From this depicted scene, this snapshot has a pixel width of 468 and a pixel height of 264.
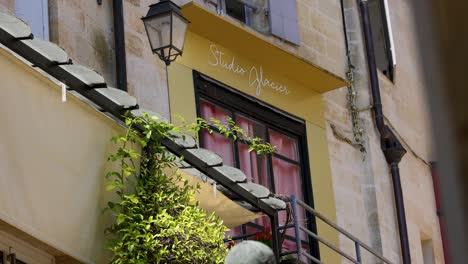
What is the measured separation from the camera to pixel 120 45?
9945 millimetres

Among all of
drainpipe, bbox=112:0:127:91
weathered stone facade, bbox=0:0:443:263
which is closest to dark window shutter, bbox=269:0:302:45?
weathered stone facade, bbox=0:0:443:263

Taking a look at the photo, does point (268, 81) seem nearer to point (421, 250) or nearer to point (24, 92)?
point (421, 250)

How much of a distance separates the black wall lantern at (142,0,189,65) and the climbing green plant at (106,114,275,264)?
38.3 inches

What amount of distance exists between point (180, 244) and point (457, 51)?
6.48 meters

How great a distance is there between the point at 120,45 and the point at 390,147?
5.13 meters

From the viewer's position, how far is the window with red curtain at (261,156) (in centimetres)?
1132

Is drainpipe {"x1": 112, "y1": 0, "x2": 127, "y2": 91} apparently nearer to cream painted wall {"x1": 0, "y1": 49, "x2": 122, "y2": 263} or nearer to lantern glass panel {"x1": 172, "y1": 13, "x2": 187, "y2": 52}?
lantern glass panel {"x1": 172, "y1": 13, "x2": 187, "y2": 52}

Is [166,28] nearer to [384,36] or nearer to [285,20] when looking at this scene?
[285,20]

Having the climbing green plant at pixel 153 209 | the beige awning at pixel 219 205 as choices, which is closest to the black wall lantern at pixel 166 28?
the climbing green plant at pixel 153 209

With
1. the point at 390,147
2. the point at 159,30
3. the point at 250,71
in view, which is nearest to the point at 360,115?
the point at 390,147

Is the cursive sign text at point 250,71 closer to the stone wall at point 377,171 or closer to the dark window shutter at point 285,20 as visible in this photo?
the dark window shutter at point 285,20

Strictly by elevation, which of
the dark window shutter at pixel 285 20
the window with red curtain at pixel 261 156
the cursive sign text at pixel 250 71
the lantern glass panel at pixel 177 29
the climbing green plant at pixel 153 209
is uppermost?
the dark window shutter at pixel 285 20

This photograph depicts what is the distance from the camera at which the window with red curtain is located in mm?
11320

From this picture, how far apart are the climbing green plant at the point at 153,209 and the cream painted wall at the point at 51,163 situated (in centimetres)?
12
